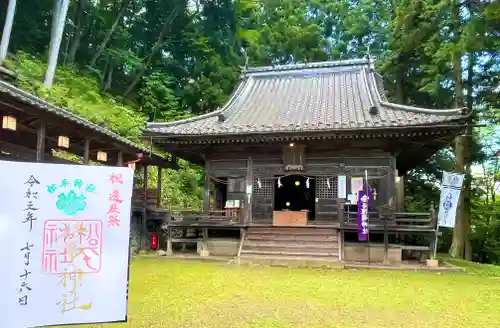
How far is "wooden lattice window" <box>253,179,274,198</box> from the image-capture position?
14578mm

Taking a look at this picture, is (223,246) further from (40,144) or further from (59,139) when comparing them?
(40,144)

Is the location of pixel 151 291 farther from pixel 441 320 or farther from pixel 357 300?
pixel 441 320

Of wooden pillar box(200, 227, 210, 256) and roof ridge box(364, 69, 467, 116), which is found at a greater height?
roof ridge box(364, 69, 467, 116)

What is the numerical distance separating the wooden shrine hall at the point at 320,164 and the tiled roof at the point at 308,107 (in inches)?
1.7

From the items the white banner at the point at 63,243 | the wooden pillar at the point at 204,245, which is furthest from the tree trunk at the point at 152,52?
the white banner at the point at 63,243

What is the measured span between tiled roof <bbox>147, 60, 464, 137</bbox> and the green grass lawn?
4458 millimetres

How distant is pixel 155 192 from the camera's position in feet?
51.8

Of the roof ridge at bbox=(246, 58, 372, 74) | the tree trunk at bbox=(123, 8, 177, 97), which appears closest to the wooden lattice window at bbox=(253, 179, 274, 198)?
the roof ridge at bbox=(246, 58, 372, 74)

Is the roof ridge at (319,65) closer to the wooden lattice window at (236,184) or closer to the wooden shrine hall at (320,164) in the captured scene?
the wooden shrine hall at (320,164)

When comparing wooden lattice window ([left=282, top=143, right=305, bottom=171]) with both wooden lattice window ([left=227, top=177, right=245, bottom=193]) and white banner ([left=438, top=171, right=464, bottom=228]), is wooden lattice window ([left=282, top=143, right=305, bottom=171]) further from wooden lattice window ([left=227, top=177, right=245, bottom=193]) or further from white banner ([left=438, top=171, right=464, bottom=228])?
white banner ([left=438, top=171, right=464, bottom=228])

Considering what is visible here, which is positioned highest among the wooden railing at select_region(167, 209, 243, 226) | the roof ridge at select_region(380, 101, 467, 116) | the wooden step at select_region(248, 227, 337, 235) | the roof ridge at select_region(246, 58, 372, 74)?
the roof ridge at select_region(246, 58, 372, 74)

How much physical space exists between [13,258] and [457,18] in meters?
16.4

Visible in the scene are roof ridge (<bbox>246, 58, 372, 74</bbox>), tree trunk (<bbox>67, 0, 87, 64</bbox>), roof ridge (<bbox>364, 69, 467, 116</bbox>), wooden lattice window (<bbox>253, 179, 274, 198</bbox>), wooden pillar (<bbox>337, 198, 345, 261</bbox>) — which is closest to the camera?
roof ridge (<bbox>364, 69, 467, 116</bbox>)

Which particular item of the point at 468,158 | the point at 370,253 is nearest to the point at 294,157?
the point at 370,253
